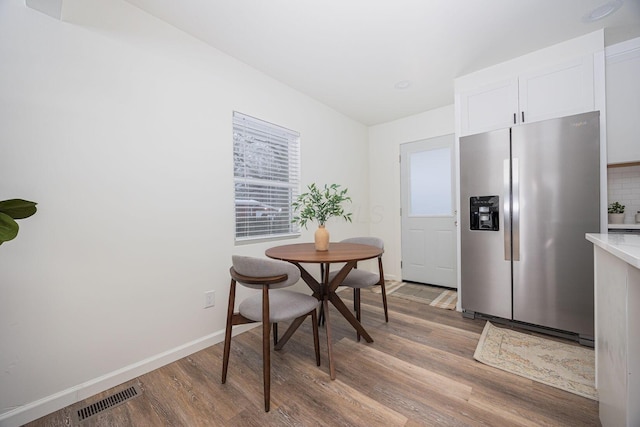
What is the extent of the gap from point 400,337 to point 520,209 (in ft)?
5.28

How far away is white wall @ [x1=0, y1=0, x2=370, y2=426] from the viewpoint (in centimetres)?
138

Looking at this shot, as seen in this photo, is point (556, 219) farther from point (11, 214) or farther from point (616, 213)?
point (11, 214)

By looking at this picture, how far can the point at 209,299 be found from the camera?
2.15 metres

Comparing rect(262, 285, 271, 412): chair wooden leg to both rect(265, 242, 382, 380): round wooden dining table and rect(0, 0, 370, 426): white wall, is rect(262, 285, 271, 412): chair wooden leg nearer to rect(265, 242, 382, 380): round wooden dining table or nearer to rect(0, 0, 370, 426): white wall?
rect(265, 242, 382, 380): round wooden dining table

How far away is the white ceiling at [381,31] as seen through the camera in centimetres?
181

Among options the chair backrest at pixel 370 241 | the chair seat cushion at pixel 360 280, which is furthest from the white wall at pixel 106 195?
the chair backrest at pixel 370 241

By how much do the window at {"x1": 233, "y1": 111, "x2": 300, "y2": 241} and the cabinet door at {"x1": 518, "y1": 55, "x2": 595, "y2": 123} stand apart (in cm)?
232

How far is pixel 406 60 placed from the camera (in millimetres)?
2471

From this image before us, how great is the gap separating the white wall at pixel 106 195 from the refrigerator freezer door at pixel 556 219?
8.72ft

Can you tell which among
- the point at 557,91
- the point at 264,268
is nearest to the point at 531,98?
the point at 557,91

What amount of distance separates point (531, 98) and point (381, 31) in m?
1.57

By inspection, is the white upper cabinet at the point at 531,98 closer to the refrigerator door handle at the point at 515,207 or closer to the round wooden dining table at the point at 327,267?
the refrigerator door handle at the point at 515,207

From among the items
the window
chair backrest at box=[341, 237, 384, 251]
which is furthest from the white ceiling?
chair backrest at box=[341, 237, 384, 251]

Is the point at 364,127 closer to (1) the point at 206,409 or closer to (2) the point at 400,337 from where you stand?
(2) the point at 400,337
